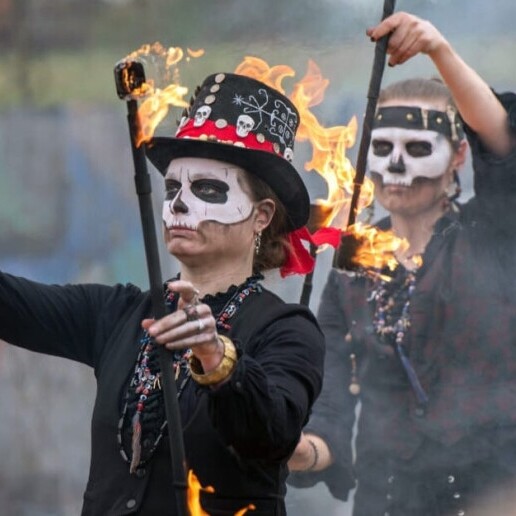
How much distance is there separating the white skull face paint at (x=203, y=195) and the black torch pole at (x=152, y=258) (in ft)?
1.32

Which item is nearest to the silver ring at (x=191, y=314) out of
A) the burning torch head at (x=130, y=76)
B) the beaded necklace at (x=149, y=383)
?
the beaded necklace at (x=149, y=383)

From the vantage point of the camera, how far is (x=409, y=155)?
20.0 feet

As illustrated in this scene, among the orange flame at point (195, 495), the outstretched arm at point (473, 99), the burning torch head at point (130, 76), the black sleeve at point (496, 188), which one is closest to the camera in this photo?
the burning torch head at point (130, 76)

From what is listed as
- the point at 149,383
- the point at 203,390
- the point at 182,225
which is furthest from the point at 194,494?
the point at 182,225

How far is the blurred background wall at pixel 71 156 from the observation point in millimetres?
6883

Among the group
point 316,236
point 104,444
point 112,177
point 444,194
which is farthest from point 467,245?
point 104,444

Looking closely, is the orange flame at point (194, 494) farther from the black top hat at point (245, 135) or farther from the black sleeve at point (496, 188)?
the black sleeve at point (496, 188)

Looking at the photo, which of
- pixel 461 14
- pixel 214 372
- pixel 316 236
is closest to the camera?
pixel 214 372

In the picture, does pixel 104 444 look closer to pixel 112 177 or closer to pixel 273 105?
pixel 273 105

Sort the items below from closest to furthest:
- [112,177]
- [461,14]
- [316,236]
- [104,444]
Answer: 1. [104,444]
2. [316,236]
3. [461,14]
4. [112,177]

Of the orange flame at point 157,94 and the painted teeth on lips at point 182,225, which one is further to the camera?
the painted teeth on lips at point 182,225

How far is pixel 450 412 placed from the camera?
19.9ft

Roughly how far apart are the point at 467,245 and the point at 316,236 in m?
2.16

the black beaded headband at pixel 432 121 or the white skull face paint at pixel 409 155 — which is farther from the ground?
the black beaded headband at pixel 432 121
